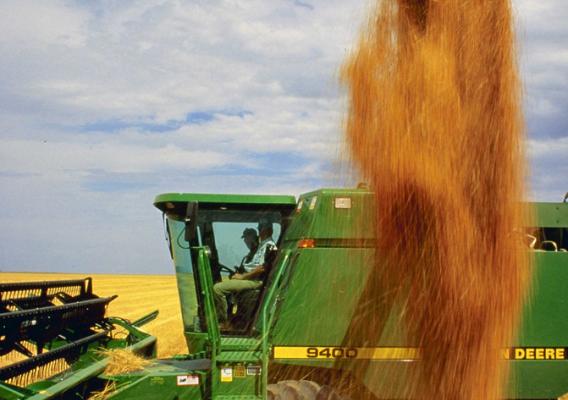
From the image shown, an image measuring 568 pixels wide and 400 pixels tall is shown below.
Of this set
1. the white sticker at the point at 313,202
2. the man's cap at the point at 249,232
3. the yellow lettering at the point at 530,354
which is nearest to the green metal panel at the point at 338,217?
the white sticker at the point at 313,202

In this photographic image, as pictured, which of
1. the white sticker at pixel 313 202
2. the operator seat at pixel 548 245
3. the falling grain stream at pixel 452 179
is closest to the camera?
the falling grain stream at pixel 452 179

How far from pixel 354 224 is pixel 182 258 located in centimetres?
160

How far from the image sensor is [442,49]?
4676mm

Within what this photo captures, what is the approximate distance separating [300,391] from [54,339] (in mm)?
3158

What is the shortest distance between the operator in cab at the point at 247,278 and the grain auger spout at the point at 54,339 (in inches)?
42.8

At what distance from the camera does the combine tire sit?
494 centimetres

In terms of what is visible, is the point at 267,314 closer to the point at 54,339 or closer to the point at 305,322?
the point at 305,322

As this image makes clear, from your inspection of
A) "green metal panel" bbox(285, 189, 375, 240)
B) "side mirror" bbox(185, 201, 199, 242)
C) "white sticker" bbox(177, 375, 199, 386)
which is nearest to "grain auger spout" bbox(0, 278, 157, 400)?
"white sticker" bbox(177, 375, 199, 386)

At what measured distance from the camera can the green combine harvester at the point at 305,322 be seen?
5.03 meters

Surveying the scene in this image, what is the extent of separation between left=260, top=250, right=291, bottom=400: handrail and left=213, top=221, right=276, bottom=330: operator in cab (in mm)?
251

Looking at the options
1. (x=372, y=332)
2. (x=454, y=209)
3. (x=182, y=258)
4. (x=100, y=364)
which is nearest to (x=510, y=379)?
(x=372, y=332)

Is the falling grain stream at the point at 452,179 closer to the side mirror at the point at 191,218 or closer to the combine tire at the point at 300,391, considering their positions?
the combine tire at the point at 300,391

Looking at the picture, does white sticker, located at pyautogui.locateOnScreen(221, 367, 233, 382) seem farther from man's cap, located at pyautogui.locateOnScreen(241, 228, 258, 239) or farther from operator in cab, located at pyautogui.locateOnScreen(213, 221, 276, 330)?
man's cap, located at pyautogui.locateOnScreen(241, 228, 258, 239)

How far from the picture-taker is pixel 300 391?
16.2ft
